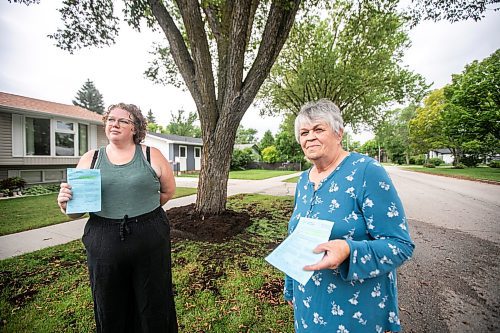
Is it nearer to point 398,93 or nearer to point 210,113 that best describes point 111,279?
point 210,113

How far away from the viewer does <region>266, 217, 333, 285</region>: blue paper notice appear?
1036mm

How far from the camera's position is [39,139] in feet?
37.7

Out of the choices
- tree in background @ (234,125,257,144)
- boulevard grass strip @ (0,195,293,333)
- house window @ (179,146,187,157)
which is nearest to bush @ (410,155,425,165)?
tree in background @ (234,125,257,144)

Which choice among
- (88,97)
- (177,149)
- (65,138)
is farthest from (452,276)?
(88,97)

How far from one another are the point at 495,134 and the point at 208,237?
22.3 metres

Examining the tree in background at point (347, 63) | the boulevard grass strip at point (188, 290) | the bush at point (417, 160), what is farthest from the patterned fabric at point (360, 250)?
the bush at point (417, 160)

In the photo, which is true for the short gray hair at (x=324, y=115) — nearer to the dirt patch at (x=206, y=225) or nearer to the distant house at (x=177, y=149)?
the dirt patch at (x=206, y=225)

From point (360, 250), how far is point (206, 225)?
3986 mm

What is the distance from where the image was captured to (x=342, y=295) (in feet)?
3.93

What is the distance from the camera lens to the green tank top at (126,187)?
5.57 feet

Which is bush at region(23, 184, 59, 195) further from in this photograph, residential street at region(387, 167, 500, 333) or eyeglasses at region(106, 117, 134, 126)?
residential street at region(387, 167, 500, 333)

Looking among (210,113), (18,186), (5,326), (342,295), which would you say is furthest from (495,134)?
(18,186)

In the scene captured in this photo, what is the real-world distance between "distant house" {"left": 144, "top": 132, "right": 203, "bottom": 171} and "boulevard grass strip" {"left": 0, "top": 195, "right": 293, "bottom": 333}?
18718mm

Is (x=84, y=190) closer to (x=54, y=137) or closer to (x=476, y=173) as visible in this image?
(x=54, y=137)
